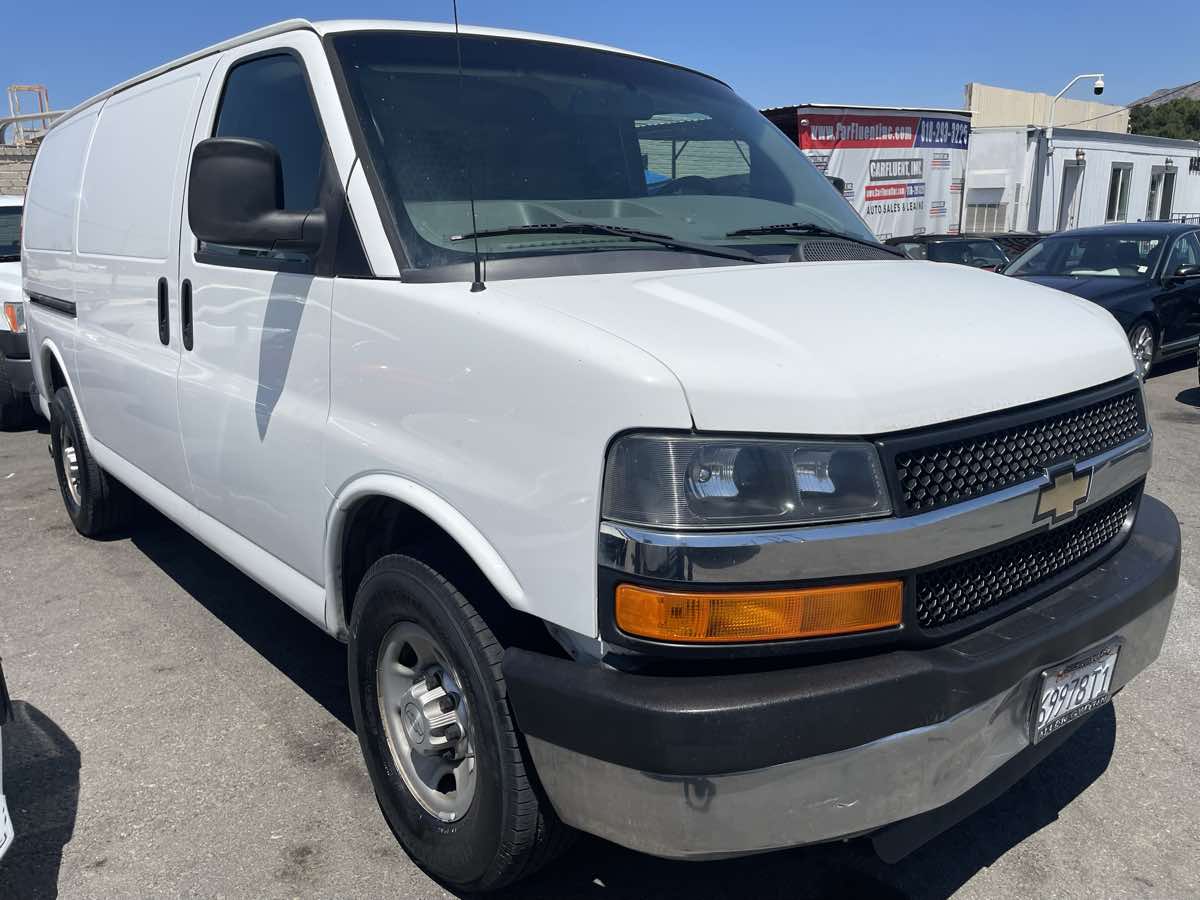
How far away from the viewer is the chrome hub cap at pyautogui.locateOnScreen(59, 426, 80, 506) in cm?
541

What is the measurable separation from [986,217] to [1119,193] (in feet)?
24.5

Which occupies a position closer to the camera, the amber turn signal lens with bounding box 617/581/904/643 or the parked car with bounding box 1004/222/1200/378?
the amber turn signal lens with bounding box 617/581/904/643

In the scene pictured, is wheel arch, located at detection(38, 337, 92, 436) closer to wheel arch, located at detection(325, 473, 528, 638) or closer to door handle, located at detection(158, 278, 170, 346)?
door handle, located at detection(158, 278, 170, 346)

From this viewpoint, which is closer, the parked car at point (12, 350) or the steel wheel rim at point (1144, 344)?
the parked car at point (12, 350)

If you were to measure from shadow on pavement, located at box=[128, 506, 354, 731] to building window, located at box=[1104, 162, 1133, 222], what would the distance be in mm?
34984

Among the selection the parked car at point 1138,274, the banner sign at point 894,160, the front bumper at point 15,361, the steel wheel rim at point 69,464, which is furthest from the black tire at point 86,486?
Result: the banner sign at point 894,160

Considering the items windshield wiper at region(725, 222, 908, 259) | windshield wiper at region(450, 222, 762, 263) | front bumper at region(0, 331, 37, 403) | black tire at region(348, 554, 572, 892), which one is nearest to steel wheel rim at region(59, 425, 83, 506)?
front bumper at region(0, 331, 37, 403)

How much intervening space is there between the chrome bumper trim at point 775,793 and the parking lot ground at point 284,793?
0.71m

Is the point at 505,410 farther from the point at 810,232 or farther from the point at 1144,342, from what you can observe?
the point at 1144,342

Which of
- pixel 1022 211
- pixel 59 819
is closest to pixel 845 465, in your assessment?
pixel 59 819

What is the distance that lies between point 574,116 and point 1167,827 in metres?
2.69

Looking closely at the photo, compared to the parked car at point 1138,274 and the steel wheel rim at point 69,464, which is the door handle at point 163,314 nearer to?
the steel wheel rim at point 69,464

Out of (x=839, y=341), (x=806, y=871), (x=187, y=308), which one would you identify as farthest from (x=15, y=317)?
(x=839, y=341)

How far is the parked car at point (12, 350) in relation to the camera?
7.71 meters
